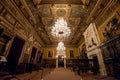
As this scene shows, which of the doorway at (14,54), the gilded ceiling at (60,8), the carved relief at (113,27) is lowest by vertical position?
the doorway at (14,54)

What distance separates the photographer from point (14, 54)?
19.2 ft

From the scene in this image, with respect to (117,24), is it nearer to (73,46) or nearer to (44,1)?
(44,1)

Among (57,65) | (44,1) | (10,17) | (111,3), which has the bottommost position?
(57,65)

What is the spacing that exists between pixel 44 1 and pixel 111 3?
13.6ft

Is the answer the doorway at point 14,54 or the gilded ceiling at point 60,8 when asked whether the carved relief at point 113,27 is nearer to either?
the gilded ceiling at point 60,8

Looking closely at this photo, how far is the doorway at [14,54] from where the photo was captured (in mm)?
5473

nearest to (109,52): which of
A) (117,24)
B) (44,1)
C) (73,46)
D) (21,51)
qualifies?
(117,24)

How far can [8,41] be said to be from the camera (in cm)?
468

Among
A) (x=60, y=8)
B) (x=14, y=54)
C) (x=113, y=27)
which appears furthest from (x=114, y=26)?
(x=14, y=54)

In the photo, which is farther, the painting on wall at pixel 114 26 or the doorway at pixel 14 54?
the doorway at pixel 14 54

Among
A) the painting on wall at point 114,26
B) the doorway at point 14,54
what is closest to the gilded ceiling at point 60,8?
the painting on wall at point 114,26

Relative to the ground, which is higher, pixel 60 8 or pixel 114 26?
pixel 60 8

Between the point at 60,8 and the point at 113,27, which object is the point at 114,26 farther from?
the point at 60,8

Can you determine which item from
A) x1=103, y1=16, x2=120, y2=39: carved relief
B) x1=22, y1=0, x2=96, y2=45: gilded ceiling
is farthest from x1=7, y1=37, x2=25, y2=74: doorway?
x1=103, y1=16, x2=120, y2=39: carved relief
